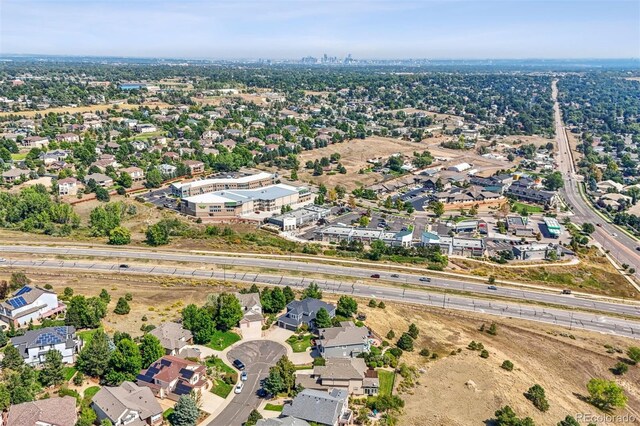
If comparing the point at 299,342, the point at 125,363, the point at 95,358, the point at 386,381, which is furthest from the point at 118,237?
the point at 386,381

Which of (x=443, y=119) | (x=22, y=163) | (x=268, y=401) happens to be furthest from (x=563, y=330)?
(x=443, y=119)

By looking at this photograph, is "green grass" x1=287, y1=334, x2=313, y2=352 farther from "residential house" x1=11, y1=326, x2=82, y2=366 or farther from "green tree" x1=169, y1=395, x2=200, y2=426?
"residential house" x1=11, y1=326, x2=82, y2=366

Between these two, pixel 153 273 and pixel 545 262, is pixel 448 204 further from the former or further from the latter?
pixel 153 273

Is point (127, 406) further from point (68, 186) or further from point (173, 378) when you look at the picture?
point (68, 186)

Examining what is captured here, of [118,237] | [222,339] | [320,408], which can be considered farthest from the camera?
[118,237]

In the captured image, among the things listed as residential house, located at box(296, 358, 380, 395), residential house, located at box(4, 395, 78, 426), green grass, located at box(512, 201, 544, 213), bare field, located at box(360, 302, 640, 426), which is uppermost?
residential house, located at box(4, 395, 78, 426)

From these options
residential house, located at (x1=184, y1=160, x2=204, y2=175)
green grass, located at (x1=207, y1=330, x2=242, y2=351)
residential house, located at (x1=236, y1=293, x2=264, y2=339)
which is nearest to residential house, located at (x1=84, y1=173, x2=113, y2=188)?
residential house, located at (x1=184, y1=160, x2=204, y2=175)
